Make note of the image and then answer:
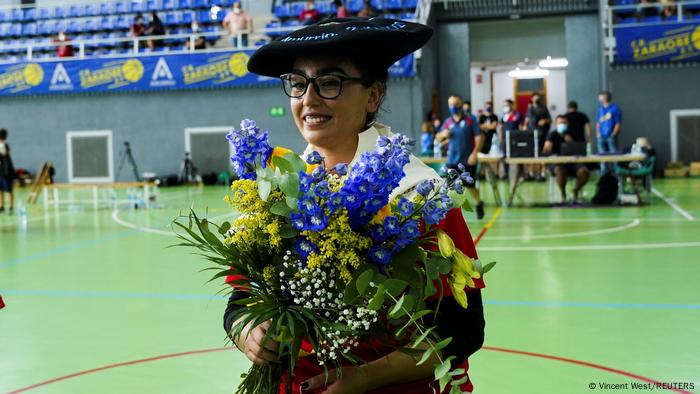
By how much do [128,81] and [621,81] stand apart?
13439 mm

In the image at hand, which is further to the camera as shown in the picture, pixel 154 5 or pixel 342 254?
pixel 154 5

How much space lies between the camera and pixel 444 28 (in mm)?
24953

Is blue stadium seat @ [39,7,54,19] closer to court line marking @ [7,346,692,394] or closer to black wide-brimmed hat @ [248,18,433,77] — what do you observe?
court line marking @ [7,346,692,394]

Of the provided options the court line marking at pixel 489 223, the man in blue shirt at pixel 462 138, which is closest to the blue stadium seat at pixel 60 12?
the court line marking at pixel 489 223

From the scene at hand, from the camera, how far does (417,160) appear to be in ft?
6.78

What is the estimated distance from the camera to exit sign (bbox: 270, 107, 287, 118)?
2288 centimetres

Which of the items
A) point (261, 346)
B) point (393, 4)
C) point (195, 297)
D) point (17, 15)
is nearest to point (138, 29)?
point (17, 15)

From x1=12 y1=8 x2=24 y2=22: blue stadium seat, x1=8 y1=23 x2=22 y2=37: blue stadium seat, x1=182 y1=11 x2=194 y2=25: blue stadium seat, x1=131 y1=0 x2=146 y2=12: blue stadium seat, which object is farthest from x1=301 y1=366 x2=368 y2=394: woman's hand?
x1=12 y1=8 x2=24 y2=22: blue stadium seat

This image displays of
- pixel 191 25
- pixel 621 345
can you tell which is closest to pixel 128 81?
pixel 191 25

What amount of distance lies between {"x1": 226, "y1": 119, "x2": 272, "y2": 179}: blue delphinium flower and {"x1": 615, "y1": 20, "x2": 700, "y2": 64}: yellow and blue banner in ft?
65.8

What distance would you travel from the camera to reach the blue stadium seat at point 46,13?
27828 millimetres

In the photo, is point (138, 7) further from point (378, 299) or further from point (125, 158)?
point (378, 299)

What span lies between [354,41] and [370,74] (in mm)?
154

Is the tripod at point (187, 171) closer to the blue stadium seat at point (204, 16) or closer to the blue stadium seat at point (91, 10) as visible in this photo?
the blue stadium seat at point (204, 16)
